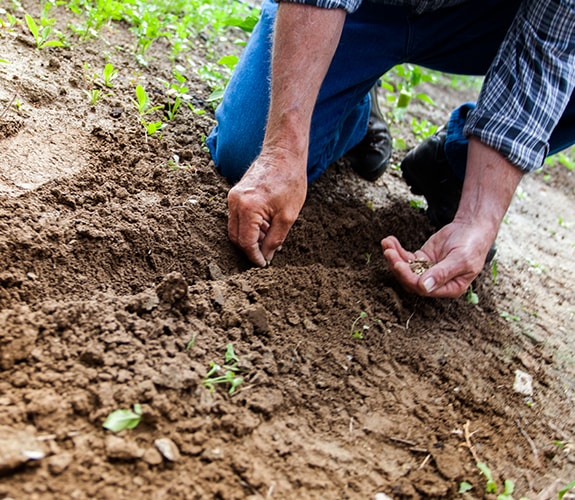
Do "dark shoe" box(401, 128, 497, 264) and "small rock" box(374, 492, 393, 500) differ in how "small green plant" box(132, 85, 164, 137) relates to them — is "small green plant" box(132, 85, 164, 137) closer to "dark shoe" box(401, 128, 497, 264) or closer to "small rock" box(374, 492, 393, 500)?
"dark shoe" box(401, 128, 497, 264)

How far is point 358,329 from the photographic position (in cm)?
171

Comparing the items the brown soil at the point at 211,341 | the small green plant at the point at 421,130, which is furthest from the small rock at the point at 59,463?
the small green plant at the point at 421,130

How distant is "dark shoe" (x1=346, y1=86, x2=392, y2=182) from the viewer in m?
2.65

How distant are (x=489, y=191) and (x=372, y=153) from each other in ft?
2.68

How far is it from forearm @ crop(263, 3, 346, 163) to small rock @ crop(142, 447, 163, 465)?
3.21 ft

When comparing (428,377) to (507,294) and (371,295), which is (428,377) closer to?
(371,295)

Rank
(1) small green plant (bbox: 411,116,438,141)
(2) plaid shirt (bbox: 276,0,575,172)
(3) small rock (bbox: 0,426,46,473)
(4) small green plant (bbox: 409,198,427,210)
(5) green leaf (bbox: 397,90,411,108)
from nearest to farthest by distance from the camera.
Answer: (3) small rock (bbox: 0,426,46,473) < (2) plaid shirt (bbox: 276,0,575,172) < (4) small green plant (bbox: 409,198,427,210) < (5) green leaf (bbox: 397,90,411,108) < (1) small green plant (bbox: 411,116,438,141)

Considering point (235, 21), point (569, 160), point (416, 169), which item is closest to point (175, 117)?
point (235, 21)

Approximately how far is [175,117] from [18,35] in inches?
28.6

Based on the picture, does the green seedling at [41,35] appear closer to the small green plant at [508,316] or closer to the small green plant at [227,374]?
the small green plant at [227,374]

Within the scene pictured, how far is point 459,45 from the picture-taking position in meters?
2.26

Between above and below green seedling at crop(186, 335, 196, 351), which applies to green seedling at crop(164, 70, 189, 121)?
above

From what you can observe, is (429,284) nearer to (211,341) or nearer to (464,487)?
(464,487)

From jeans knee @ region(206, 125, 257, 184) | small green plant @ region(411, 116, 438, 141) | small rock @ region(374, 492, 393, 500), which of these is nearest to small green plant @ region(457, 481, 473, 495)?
small rock @ region(374, 492, 393, 500)
